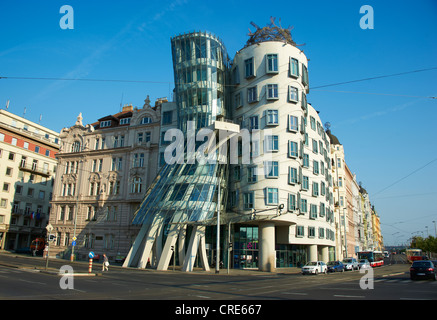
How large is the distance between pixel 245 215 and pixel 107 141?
30.8m

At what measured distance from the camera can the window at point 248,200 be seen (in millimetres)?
43344

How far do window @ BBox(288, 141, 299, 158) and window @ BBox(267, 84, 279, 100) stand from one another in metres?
6.30

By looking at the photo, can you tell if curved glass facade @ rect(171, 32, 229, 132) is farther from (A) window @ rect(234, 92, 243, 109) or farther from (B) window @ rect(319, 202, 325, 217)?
(B) window @ rect(319, 202, 325, 217)

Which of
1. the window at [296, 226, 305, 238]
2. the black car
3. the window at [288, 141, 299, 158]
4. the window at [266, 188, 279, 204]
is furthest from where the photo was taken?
the window at [296, 226, 305, 238]

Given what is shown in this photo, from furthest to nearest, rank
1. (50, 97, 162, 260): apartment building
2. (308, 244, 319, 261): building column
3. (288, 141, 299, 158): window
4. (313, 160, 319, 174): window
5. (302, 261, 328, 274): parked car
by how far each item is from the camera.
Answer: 1. (50, 97, 162, 260): apartment building
2. (313, 160, 319, 174): window
3. (308, 244, 319, 261): building column
4. (288, 141, 299, 158): window
5. (302, 261, 328, 274): parked car

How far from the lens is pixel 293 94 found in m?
46.4

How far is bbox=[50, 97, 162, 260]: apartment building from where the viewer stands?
54312 mm

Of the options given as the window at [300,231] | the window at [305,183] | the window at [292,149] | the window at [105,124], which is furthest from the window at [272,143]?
the window at [105,124]

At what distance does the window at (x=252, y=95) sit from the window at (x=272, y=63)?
10.3ft

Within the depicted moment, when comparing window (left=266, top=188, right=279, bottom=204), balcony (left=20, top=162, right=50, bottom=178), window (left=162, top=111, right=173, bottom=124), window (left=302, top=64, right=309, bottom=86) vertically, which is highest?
window (left=302, top=64, right=309, bottom=86)

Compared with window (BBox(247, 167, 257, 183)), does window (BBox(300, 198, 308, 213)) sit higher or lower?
lower

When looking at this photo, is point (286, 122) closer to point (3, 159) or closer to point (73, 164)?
point (73, 164)

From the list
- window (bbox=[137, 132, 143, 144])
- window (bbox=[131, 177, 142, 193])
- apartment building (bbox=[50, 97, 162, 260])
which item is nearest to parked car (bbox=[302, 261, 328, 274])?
apartment building (bbox=[50, 97, 162, 260])

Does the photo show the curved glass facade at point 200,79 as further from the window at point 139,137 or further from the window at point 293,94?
the window at point 139,137
